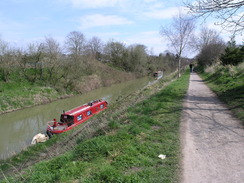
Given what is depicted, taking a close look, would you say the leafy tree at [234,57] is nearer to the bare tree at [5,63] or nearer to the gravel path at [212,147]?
the gravel path at [212,147]

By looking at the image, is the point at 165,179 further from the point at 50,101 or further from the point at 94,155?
the point at 50,101

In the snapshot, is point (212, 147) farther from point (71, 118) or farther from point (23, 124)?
point (23, 124)

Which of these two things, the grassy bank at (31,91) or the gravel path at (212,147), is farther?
the grassy bank at (31,91)

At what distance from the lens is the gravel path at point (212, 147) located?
324cm

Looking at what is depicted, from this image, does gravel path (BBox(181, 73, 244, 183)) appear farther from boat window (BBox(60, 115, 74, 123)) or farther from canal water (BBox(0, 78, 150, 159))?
canal water (BBox(0, 78, 150, 159))

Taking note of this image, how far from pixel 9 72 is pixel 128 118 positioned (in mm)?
20485

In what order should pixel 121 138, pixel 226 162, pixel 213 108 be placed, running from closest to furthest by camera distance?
1. pixel 226 162
2. pixel 121 138
3. pixel 213 108

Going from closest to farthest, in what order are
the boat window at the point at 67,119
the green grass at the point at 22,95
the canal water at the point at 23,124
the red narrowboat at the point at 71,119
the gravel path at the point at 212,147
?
the gravel path at the point at 212,147 → the canal water at the point at 23,124 → the red narrowboat at the point at 71,119 → the boat window at the point at 67,119 → the green grass at the point at 22,95

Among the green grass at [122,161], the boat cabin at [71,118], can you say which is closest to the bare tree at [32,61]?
the boat cabin at [71,118]

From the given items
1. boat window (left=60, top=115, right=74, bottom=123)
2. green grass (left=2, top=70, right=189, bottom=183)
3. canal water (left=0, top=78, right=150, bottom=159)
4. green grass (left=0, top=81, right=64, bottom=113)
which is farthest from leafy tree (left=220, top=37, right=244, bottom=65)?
green grass (left=0, top=81, right=64, bottom=113)

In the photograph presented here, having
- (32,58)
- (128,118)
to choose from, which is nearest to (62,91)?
(32,58)

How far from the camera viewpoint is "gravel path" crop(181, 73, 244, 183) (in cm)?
324

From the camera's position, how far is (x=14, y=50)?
22594 millimetres

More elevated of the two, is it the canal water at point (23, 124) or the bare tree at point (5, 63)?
the bare tree at point (5, 63)
